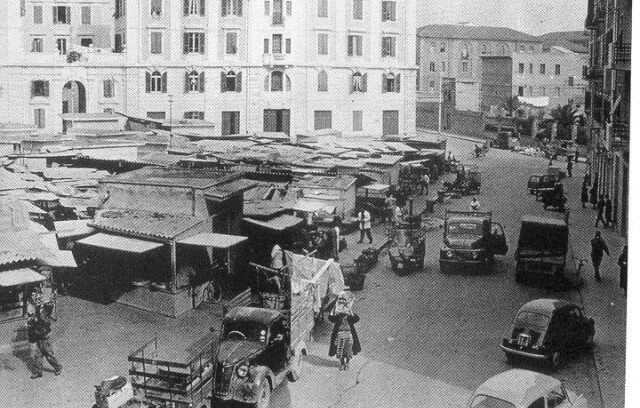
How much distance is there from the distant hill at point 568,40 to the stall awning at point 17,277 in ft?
29.6

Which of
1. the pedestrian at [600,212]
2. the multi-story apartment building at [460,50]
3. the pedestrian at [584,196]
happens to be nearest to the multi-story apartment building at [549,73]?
the multi-story apartment building at [460,50]

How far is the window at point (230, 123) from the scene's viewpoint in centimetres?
1610

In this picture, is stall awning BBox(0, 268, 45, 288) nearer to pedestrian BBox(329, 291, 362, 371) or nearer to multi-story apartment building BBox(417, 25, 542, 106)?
pedestrian BBox(329, 291, 362, 371)

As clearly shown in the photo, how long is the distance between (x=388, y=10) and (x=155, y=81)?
580cm

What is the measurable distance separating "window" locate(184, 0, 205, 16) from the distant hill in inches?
289

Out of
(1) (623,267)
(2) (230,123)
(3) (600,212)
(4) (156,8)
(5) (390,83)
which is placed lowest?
(1) (623,267)

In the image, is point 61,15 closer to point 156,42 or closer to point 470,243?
point 156,42

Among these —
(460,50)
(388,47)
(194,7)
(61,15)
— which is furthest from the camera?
(61,15)

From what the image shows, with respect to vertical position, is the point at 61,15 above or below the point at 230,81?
above

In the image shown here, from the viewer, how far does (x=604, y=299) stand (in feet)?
38.9

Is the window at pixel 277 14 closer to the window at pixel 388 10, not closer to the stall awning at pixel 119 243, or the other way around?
the window at pixel 388 10

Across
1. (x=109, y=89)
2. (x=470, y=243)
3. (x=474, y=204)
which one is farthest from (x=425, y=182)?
(x=109, y=89)

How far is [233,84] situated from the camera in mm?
15953

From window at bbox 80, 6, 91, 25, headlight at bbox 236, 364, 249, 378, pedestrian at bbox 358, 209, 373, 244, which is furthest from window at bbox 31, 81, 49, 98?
headlight at bbox 236, 364, 249, 378
